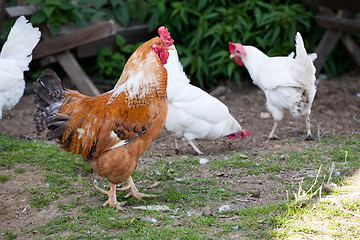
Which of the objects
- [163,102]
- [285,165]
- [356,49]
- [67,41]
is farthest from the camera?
[356,49]

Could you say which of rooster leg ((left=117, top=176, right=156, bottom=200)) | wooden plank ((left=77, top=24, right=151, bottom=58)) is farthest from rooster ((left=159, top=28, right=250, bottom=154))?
wooden plank ((left=77, top=24, right=151, bottom=58))

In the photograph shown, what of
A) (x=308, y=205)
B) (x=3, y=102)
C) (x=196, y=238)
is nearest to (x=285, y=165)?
(x=308, y=205)

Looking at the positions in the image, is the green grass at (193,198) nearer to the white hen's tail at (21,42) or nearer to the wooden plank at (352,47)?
the white hen's tail at (21,42)

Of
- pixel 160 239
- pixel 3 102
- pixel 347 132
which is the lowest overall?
pixel 347 132

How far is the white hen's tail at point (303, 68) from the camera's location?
538cm

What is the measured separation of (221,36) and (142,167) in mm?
3655

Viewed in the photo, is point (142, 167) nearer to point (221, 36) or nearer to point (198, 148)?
point (198, 148)

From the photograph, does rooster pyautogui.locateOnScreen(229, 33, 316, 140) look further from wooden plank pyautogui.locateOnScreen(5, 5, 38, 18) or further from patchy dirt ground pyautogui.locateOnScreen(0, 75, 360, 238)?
wooden plank pyautogui.locateOnScreen(5, 5, 38, 18)

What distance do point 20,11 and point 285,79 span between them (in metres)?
4.38

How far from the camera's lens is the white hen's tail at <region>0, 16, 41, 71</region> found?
5258 mm

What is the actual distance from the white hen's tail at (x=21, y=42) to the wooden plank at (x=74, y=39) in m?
1.99

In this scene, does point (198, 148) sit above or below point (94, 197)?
below

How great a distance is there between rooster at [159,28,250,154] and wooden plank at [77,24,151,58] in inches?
117

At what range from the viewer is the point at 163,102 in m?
4.08
